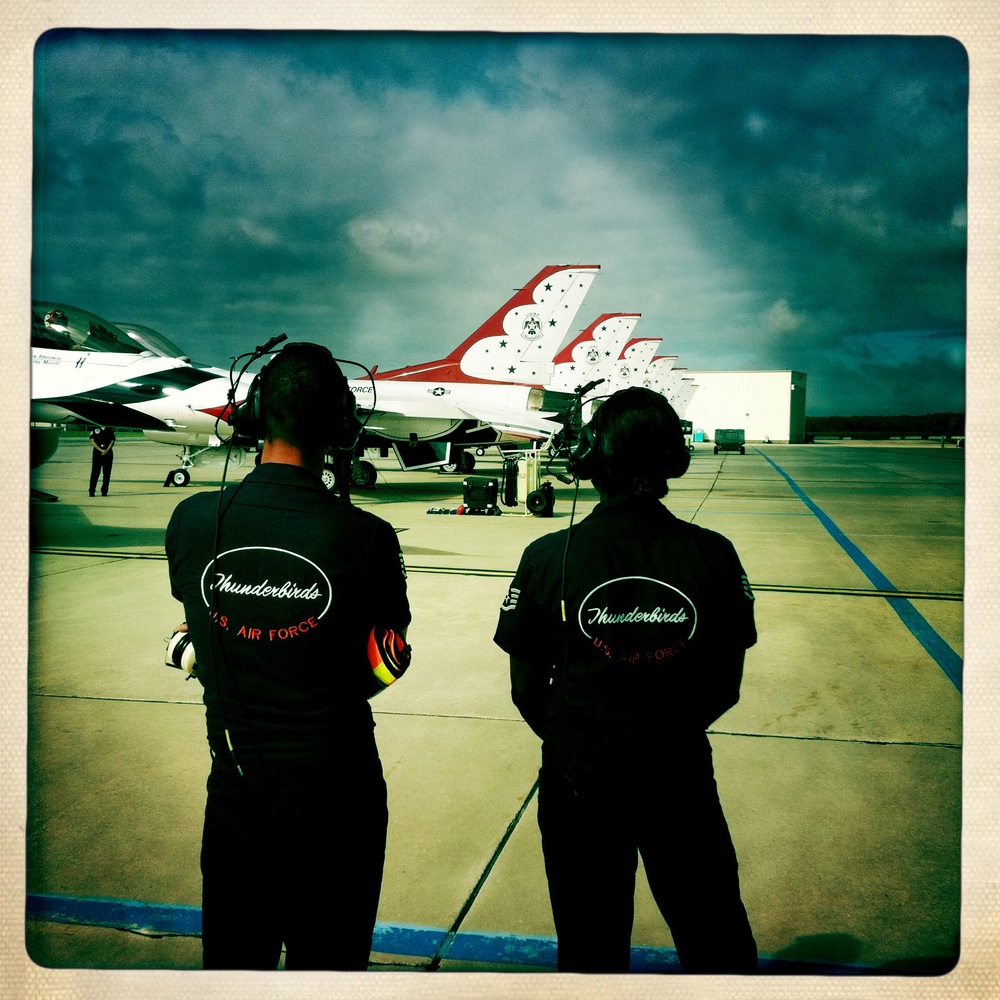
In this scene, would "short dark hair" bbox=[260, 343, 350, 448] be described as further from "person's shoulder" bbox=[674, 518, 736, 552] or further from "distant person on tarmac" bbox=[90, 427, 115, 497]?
"distant person on tarmac" bbox=[90, 427, 115, 497]

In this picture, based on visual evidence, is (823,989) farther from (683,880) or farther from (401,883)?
(401,883)

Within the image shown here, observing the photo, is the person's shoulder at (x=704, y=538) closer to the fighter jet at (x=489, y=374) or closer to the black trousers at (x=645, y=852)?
the black trousers at (x=645, y=852)

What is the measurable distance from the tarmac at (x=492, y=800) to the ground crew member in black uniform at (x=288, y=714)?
0.43ft

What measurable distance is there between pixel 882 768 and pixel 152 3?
4.22 metres

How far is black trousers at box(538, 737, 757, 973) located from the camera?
1.74 meters

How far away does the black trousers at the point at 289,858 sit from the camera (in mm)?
1707

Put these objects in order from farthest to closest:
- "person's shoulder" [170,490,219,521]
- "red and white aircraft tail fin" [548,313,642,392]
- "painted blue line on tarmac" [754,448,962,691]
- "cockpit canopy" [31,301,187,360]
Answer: "red and white aircraft tail fin" [548,313,642,392] < "cockpit canopy" [31,301,187,360] < "painted blue line on tarmac" [754,448,962,691] < "person's shoulder" [170,490,219,521]

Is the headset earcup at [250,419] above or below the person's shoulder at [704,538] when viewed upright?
above

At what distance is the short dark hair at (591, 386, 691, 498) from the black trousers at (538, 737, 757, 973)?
66 cm

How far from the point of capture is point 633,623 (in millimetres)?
1748

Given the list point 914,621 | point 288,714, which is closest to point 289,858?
point 288,714

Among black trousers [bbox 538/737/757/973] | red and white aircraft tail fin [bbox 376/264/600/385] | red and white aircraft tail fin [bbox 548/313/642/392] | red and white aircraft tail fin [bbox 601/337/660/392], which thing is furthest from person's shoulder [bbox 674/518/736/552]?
red and white aircraft tail fin [bbox 601/337/660/392]

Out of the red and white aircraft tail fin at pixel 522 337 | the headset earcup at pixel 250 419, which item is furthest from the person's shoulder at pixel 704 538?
the red and white aircraft tail fin at pixel 522 337

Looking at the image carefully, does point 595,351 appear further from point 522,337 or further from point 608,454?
point 608,454
